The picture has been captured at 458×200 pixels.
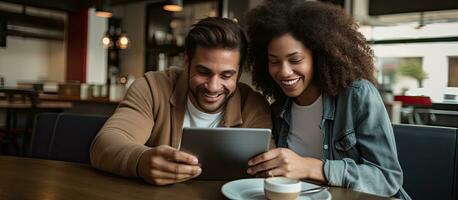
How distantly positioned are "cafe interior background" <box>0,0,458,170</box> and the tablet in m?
2.04

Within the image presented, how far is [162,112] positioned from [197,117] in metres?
0.14

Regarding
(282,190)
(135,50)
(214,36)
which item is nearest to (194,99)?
(214,36)

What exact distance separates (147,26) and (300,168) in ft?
28.7

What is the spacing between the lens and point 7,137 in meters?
4.16

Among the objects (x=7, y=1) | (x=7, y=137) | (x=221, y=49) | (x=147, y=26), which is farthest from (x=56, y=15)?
(x=221, y=49)

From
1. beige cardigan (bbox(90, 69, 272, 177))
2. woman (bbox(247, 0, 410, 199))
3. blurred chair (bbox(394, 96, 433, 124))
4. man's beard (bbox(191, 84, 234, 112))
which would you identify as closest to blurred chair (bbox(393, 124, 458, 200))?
woman (bbox(247, 0, 410, 199))

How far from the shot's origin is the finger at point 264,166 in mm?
1094

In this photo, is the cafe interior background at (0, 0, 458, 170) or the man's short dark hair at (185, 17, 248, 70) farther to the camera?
the cafe interior background at (0, 0, 458, 170)

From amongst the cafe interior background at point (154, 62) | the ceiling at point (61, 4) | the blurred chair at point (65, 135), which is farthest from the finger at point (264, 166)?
the ceiling at point (61, 4)

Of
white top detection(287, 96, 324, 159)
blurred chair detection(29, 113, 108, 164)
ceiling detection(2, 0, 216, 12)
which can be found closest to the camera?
white top detection(287, 96, 324, 159)

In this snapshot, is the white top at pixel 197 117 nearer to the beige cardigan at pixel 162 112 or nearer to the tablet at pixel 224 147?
the beige cardigan at pixel 162 112

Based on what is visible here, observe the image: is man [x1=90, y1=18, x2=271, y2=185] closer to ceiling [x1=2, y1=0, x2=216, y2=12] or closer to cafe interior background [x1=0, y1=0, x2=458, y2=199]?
cafe interior background [x1=0, y1=0, x2=458, y2=199]

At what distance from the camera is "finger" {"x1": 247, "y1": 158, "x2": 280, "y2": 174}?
1094 mm

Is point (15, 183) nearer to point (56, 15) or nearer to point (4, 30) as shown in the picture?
point (4, 30)
